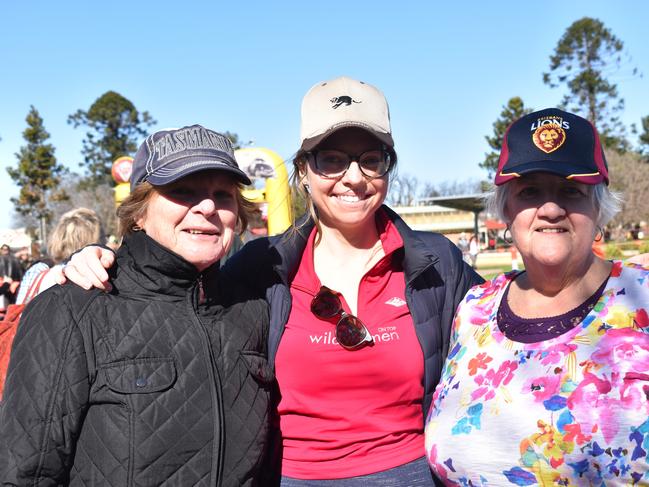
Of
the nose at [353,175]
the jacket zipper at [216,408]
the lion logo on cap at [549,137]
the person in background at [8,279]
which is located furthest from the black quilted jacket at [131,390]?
the person in background at [8,279]

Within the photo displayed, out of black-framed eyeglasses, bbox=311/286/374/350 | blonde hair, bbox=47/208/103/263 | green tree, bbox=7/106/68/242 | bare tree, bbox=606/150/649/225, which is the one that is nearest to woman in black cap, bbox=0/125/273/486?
black-framed eyeglasses, bbox=311/286/374/350

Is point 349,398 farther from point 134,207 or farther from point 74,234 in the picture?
point 74,234

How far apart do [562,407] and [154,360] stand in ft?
4.53

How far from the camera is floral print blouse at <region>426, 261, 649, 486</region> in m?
1.96

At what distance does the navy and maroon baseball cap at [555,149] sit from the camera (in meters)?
2.21

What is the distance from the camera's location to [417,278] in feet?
9.71

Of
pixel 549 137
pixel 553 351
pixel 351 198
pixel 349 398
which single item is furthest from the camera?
pixel 351 198

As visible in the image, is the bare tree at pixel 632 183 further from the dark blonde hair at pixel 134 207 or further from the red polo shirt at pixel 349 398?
the dark blonde hair at pixel 134 207

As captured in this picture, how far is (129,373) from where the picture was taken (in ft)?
7.12

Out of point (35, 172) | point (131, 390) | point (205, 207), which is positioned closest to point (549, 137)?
point (205, 207)

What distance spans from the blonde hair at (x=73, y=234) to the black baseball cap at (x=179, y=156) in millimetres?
3711

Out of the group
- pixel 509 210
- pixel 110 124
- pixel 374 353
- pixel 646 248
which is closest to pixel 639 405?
pixel 509 210

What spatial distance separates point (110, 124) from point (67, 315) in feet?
197

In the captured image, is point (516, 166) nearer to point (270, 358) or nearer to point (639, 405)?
point (639, 405)
